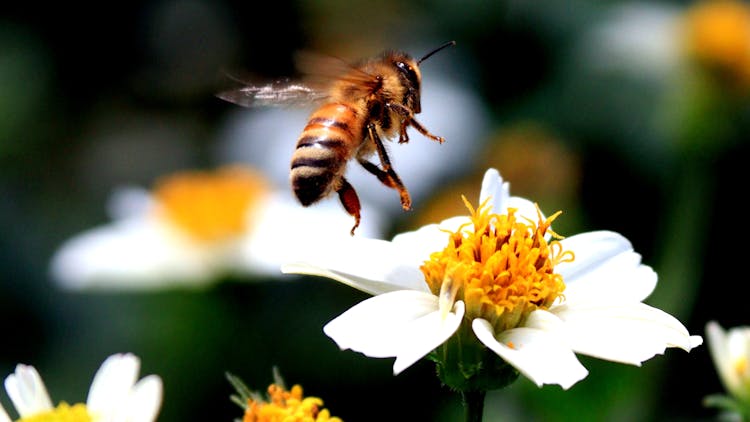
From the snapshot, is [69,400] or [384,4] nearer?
[69,400]

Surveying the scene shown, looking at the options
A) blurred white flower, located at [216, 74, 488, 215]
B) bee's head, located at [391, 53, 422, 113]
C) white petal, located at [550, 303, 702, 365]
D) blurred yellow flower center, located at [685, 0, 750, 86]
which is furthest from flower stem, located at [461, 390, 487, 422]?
blurred white flower, located at [216, 74, 488, 215]

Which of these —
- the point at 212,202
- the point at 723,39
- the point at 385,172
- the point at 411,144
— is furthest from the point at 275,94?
the point at 411,144

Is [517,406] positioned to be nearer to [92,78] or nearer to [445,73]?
[445,73]

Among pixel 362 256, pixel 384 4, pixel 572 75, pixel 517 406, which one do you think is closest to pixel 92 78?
pixel 384 4

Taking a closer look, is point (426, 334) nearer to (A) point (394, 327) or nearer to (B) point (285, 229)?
(A) point (394, 327)

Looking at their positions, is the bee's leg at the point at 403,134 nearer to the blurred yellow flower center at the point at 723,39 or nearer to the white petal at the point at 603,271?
the white petal at the point at 603,271

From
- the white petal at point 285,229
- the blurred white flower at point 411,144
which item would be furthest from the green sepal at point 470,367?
the blurred white flower at point 411,144

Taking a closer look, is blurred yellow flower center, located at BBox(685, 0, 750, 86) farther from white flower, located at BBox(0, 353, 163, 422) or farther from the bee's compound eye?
white flower, located at BBox(0, 353, 163, 422)
